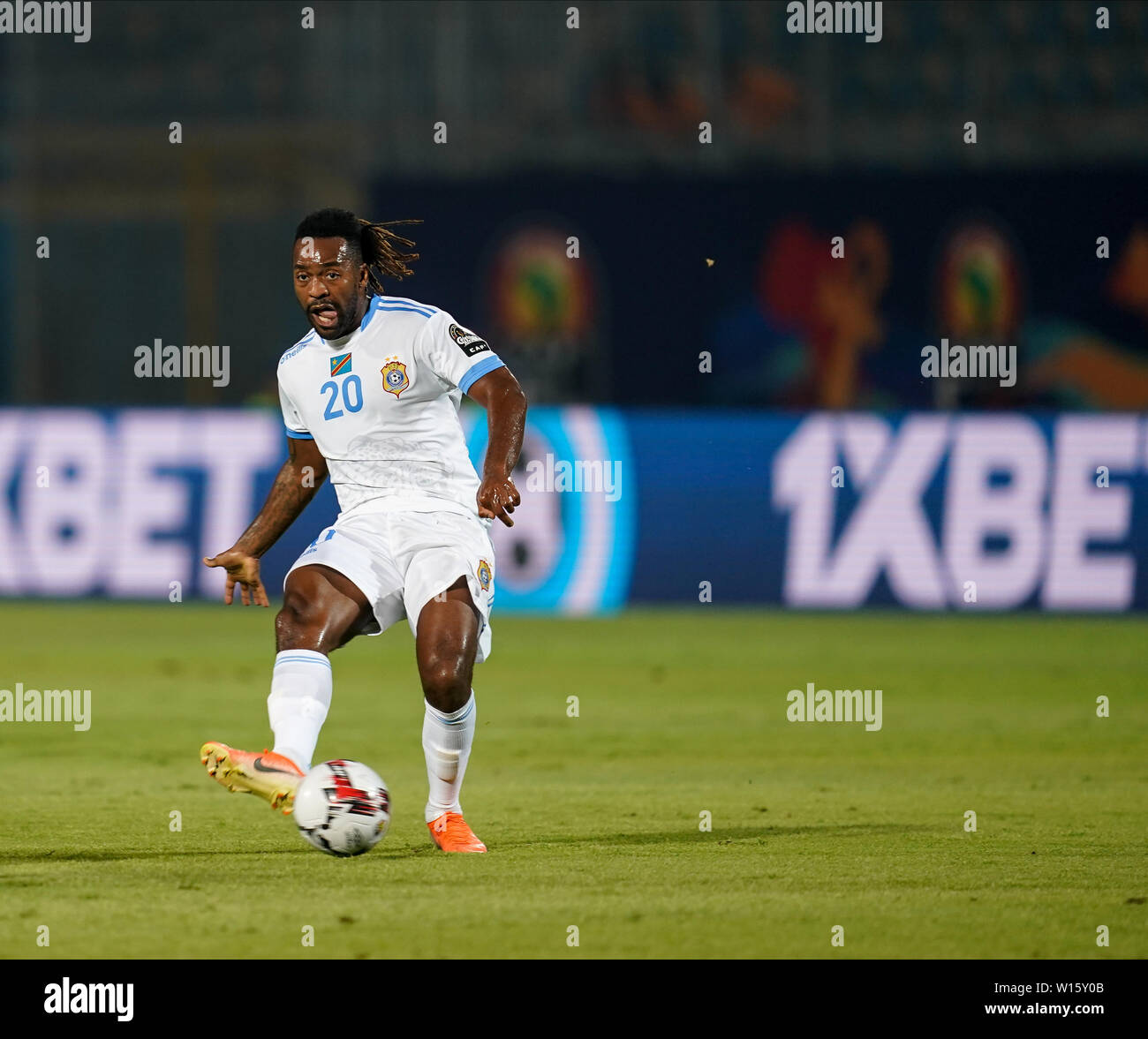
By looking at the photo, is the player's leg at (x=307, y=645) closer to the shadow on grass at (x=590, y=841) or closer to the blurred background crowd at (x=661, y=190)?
the shadow on grass at (x=590, y=841)

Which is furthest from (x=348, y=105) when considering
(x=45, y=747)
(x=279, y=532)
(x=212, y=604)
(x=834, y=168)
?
(x=279, y=532)

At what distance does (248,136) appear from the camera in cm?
2125

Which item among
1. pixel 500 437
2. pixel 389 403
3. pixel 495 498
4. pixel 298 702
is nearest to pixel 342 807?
pixel 298 702

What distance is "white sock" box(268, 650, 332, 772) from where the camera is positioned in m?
6.17

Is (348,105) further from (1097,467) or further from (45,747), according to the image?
(45,747)

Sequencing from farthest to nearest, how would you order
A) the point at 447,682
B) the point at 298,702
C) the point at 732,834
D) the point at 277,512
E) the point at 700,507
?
1. the point at 700,507
2. the point at 732,834
3. the point at 277,512
4. the point at 447,682
5. the point at 298,702

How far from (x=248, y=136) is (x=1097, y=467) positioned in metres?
10.6

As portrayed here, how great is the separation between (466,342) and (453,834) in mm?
1591

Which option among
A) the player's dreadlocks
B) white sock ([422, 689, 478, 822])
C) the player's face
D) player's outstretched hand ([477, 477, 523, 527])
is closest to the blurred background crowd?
the player's dreadlocks

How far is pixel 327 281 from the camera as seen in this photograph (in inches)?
258

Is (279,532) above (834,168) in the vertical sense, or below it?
below

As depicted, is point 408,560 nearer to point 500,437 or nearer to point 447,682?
point 447,682

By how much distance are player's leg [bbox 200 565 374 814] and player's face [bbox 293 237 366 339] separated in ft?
2.66

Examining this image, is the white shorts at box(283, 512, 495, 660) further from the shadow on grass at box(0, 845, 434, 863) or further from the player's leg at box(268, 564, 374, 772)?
the shadow on grass at box(0, 845, 434, 863)
